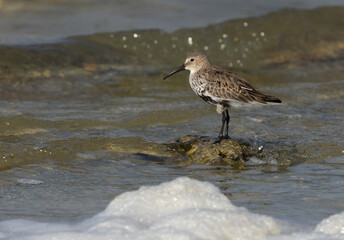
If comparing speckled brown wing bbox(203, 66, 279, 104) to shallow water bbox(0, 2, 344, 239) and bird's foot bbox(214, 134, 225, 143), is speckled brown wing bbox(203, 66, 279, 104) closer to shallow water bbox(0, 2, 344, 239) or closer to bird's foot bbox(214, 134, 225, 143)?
bird's foot bbox(214, 134, 225, 143)

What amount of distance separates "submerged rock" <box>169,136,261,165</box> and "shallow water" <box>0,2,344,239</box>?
16 cm

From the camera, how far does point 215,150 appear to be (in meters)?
6.57

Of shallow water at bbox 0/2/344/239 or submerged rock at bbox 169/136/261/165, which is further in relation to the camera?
submerged rock at bbox 169/136/261/165

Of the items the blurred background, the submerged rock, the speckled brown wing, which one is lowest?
the submerged rock

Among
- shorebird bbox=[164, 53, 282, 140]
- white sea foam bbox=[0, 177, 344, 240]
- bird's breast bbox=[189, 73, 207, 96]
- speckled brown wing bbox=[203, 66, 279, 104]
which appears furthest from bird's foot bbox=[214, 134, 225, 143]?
white sea foam bbox=[0, 177, 344, 240]

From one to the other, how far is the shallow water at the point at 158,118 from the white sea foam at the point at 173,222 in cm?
21

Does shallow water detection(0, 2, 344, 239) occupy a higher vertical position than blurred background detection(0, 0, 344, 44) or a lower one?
lower

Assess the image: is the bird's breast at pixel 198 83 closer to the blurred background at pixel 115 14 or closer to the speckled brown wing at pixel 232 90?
the speckled brown wing at pixel 232 90

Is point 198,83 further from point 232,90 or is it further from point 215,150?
point 215,150

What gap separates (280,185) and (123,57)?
20.7ft

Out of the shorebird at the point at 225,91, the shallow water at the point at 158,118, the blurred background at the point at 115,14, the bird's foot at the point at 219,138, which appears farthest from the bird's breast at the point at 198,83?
the blurred background at the point at 115,14

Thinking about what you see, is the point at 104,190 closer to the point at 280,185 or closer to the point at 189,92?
the point at 280,185

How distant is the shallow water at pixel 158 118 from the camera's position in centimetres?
541

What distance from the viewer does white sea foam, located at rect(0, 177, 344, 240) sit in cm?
431
